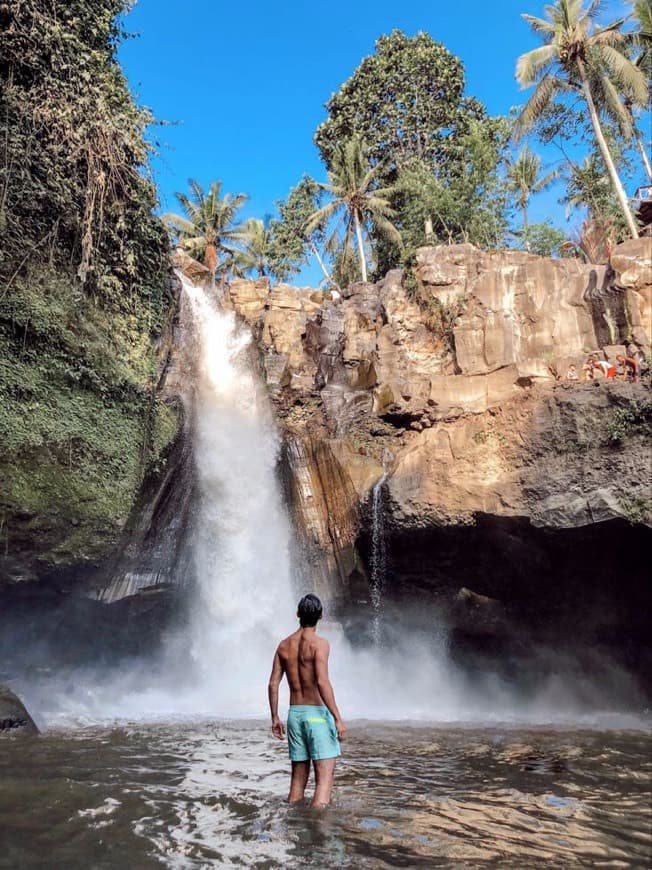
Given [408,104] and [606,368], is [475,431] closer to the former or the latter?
[606,368]

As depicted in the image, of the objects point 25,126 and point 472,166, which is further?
point 472,166

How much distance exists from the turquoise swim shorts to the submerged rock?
18.8 feet

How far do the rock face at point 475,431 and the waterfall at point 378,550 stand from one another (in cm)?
16

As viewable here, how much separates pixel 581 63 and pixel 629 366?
1531 cm

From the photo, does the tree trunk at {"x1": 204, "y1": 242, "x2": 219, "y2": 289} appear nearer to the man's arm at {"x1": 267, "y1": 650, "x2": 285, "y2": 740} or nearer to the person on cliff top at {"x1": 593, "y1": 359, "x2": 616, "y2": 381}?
the person on cliff top at {"x1": 593, "y1": 359, "x2": 616, "y2": 381}

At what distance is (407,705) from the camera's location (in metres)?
13.8

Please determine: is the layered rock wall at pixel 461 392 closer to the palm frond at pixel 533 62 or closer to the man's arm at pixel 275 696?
the man's arm at pixel 275 696

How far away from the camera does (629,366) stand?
14539 millimetres

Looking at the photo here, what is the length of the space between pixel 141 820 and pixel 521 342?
14746mm

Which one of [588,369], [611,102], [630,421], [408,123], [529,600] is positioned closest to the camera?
[630,421]

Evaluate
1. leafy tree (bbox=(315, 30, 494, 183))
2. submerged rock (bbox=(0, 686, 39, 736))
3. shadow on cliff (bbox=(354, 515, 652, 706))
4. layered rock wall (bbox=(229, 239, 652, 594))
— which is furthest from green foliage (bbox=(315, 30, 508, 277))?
submerged rock (bbox=(0, 686, 39, 736))

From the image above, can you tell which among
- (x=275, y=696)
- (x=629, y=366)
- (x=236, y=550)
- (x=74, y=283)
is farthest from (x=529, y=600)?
(x=74, y=283)

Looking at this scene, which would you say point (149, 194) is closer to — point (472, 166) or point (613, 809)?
point (613, 809)

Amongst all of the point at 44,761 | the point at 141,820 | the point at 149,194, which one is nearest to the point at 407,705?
the point at 44,761
